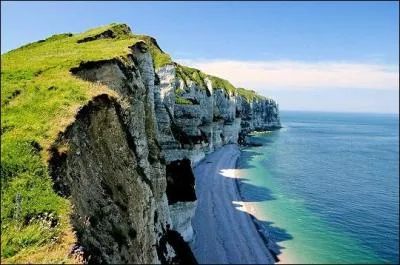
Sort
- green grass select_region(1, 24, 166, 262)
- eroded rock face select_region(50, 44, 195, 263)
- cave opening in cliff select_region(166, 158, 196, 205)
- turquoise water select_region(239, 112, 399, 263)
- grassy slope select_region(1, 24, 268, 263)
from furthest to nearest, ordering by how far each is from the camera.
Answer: turquoise water select_region(239, 112, 399, 263), cave opening in cliff select_region(166, 158, 196, 205), eroded rock face select_region(50, 44, 195, 263), green grass select_region(1, 24, 166, 262), grassy slope select_region(1, 24, 268, 263)

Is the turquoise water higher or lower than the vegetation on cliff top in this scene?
lower

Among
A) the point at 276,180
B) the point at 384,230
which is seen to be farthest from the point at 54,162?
the point at 276,180

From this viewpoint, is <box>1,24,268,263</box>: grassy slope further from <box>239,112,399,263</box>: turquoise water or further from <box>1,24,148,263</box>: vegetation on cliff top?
<box>239,112,399,263</box>: turquoise water

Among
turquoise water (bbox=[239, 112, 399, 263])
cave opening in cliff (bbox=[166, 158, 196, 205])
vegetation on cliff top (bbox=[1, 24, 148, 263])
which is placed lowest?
turquoise water (bbox=[239, 112, 399, 263])

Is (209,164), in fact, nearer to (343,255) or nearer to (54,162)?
(343,255)

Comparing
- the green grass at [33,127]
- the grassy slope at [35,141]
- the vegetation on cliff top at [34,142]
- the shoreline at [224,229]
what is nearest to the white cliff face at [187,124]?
the shoreline at [224,229]

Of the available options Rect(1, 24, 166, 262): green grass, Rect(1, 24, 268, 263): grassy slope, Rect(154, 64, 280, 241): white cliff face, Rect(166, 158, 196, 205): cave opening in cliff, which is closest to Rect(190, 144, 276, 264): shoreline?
Rect(154, 64, 280, 241): white cliff face

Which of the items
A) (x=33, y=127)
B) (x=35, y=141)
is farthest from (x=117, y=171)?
(x=35, y=141)

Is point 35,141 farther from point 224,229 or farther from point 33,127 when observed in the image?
point 224,229
